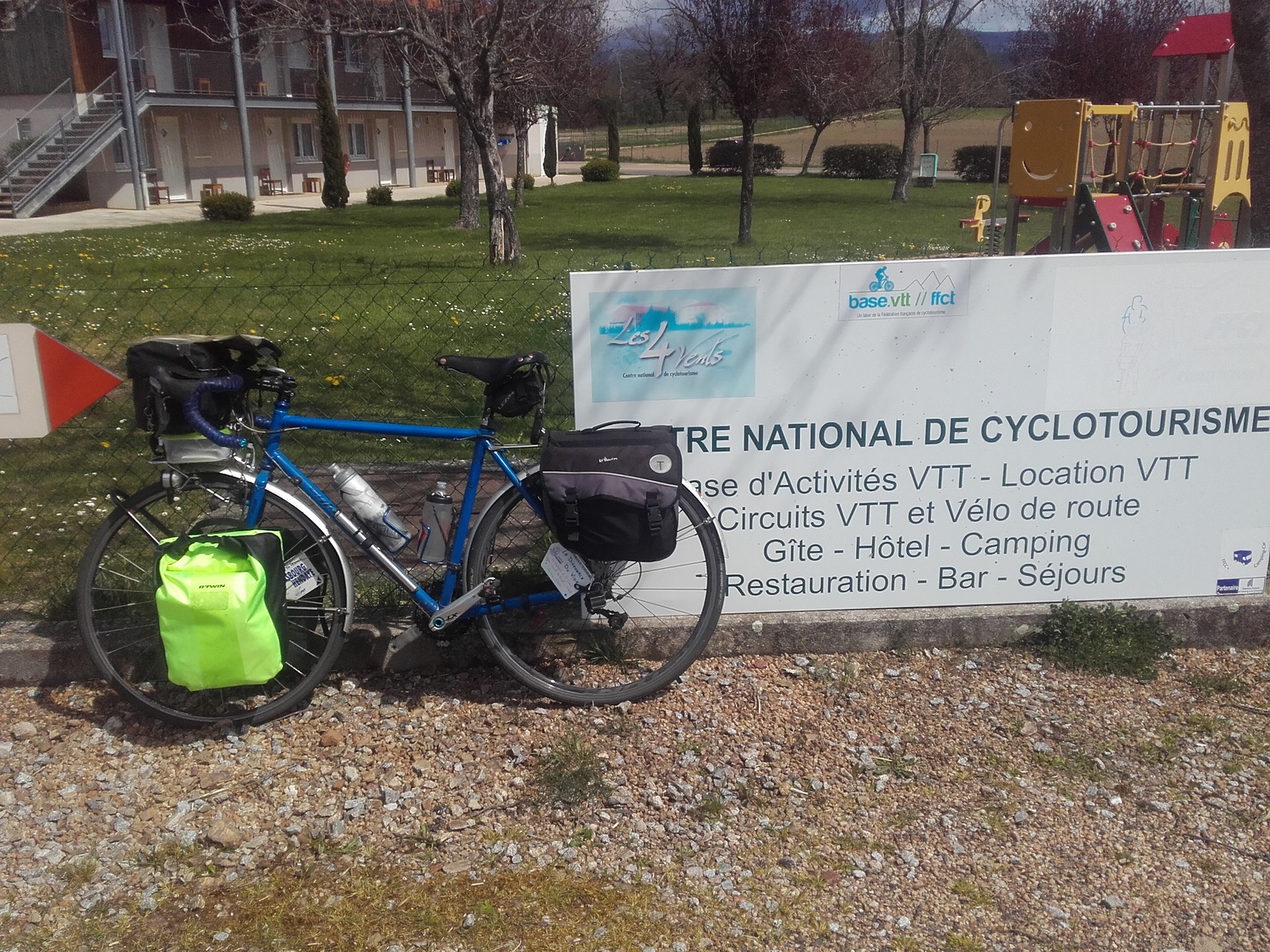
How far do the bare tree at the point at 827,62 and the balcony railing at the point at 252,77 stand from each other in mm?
9956

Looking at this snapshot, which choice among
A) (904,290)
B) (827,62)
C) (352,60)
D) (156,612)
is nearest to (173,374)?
(156,612)

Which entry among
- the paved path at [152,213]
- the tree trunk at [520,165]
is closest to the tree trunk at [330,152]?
the paved path at [152,213]

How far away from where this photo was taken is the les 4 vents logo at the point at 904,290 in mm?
4129

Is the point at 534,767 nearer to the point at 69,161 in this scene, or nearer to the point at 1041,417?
the point at 1041,417

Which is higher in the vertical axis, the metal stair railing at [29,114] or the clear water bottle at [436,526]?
the metal stair railing at [29,114]

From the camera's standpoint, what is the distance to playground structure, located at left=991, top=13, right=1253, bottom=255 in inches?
436

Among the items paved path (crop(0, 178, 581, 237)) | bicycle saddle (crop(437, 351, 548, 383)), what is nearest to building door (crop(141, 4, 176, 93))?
paved path (crop(0, 178, 581, 237))

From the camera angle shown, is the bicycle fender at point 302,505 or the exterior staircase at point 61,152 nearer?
the bicycle fender at point 302,505

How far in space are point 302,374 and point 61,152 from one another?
2588 centimetres

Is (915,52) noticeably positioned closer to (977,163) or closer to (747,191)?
(977,163)

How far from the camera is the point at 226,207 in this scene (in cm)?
2581

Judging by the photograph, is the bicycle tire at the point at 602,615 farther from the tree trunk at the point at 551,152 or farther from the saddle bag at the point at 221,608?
the tree trunk at the point at 551,152

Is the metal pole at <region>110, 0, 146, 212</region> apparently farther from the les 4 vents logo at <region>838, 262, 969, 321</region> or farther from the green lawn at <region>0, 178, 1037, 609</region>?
the les 4 vents logo at <region>838, 262, 969, 321</region>

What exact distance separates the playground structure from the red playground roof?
2 centimetres
